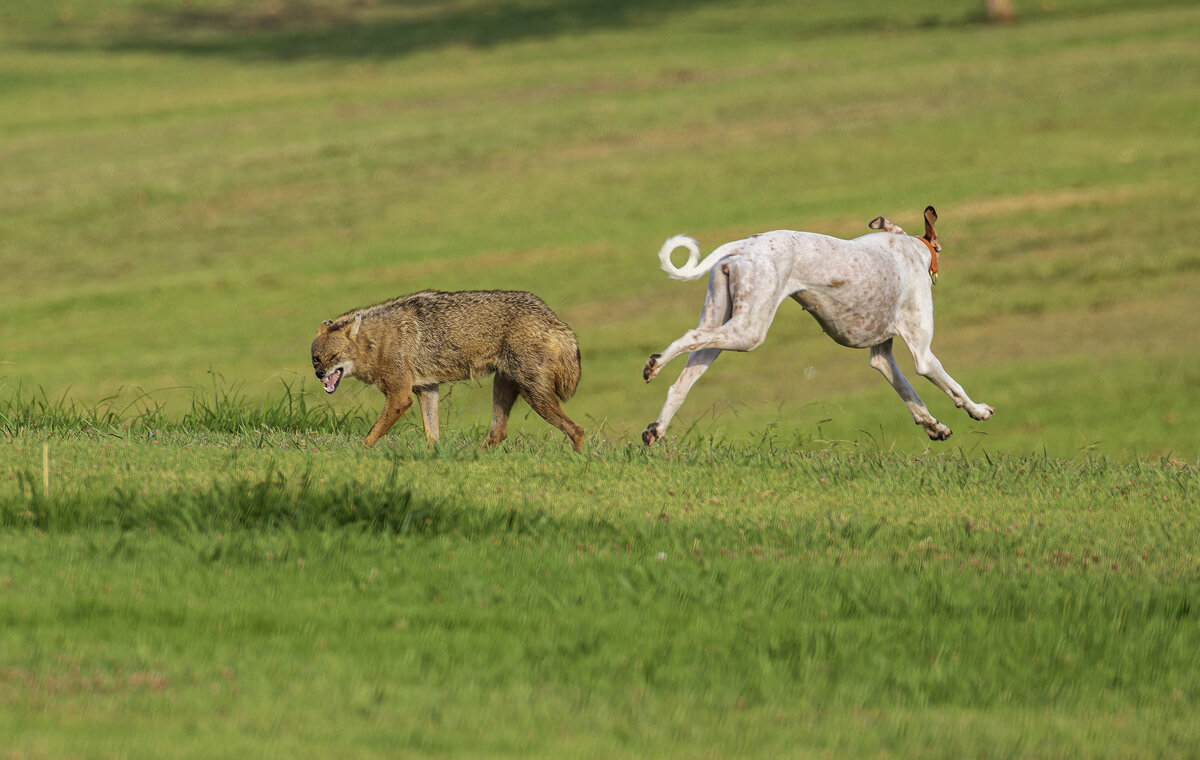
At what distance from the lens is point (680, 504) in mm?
8875

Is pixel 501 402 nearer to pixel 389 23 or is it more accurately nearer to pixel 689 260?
pixel 689 260

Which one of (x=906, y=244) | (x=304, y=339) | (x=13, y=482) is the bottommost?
(x=304, y=339)

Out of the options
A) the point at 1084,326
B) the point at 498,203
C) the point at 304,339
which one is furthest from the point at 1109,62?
the point at 304,339

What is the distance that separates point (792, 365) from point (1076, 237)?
6.72 m

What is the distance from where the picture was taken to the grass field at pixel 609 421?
5828 mm

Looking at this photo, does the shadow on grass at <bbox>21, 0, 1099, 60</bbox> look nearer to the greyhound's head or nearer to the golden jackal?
the golden jackal

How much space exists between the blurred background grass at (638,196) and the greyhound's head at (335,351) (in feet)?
2.67

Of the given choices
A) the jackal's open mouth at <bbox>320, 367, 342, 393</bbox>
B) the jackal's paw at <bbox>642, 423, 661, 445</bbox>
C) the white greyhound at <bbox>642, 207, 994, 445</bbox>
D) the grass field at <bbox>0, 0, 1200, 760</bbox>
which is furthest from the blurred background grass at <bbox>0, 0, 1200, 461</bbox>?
the jackal's paw at <bbox>642, 423, 661, 445</bbox>

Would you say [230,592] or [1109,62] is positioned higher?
[1109,62]

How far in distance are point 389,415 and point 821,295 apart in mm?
3122

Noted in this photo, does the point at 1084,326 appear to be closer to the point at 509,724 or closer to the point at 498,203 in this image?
the point at 498,203

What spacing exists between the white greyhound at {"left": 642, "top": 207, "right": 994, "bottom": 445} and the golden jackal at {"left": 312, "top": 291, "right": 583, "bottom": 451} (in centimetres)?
96

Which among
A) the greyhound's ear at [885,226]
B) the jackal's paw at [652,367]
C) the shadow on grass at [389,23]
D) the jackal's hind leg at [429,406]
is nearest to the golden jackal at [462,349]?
the jackal's hind leg at [429,406]

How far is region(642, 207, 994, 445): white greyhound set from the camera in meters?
10.4
